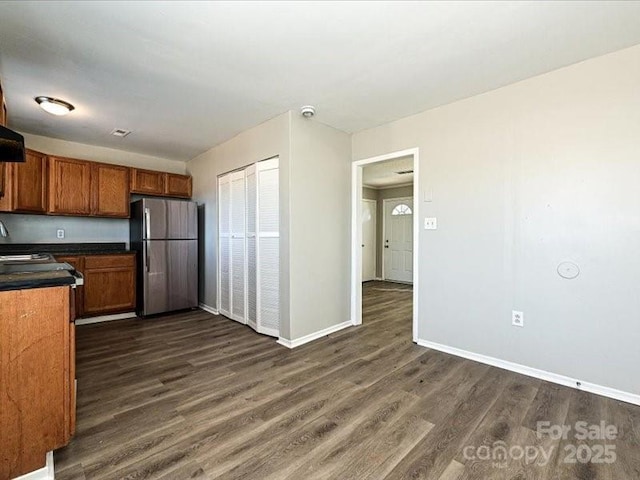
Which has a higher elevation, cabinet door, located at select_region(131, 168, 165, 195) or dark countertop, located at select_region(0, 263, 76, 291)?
cabinet door, located at select_region(131, 168, 165, 195)

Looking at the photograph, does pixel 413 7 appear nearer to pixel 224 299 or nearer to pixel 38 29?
pixel 38 29

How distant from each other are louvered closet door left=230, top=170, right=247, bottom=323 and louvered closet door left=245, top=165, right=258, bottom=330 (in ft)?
0.33

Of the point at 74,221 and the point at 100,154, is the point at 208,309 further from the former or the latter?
the point at 100,154

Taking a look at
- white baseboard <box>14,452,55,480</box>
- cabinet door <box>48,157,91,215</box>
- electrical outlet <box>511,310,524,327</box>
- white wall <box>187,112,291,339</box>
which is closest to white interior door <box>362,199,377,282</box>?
white wall <box>187,112,291,339</box>

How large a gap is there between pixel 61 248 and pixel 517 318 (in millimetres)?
5482

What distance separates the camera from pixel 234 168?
13.2ft

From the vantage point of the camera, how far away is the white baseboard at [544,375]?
2.15 meters

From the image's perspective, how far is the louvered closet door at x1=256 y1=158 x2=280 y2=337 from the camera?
11.1 feet

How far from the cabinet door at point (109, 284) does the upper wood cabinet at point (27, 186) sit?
2.80 feet

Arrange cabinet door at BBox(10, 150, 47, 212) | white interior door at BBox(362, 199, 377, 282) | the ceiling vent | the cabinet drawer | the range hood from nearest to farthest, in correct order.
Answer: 1. the range hood
2. cabinet door at BBox(10, 150, 47, 212)
3. the ceiling vent
4. the cabinet drawer
5. white interior door at BBox(362, 199, 377, 282)

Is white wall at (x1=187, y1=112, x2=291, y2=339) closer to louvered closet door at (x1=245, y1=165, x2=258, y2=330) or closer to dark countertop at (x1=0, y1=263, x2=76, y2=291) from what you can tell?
louvered closet door at (x1=245, y1=165, x2=258, y2=330)

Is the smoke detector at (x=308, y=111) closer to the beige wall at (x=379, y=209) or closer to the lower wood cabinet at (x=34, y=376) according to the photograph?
the lower wood cabinet at (x=34, y=376)

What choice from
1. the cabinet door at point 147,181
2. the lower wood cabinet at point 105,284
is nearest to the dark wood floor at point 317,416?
the lower wood cabinet at point 105,284

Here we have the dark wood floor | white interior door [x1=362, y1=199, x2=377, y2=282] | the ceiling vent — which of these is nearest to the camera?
the dark wood floor
